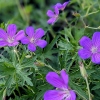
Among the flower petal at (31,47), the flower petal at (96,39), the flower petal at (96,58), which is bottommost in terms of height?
the flower petal at (96,58)

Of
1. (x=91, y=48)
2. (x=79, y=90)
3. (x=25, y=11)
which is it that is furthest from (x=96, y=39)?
(x=25, y=11)

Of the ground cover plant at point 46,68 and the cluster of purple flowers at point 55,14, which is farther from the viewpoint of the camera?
the cluster of purple flowers at point 55,14

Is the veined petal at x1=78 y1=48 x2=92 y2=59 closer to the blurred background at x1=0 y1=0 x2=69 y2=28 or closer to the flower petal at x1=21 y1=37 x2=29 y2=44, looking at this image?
the flower petal at x1=21 y1=37 x2=29 y2=44

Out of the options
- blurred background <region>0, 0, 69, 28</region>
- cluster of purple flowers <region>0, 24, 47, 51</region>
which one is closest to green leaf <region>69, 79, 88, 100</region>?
cluster of purple flowers <region>0, 24, 47, 51</region>

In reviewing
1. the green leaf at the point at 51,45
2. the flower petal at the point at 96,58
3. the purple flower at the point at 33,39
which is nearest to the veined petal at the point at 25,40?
the purple flower at the point at 33,39

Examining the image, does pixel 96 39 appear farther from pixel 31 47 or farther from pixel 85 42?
pixel 31 47

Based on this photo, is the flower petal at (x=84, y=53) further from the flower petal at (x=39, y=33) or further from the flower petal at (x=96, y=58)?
the flower petal at (x=39, y=33)
